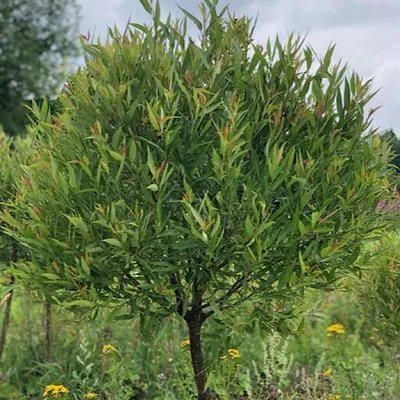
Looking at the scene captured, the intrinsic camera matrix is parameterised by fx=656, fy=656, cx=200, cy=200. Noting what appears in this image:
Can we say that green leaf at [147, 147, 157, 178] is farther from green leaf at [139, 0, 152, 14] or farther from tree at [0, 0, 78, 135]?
tree at [0, 0, 78, 135]

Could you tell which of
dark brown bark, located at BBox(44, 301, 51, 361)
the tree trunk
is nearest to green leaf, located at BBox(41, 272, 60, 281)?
the tree trunk

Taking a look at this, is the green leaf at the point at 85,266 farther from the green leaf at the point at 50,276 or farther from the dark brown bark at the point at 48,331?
the dark brown bark at the point at 48,331

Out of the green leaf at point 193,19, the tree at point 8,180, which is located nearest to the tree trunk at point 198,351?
the green leaf at point 193,19

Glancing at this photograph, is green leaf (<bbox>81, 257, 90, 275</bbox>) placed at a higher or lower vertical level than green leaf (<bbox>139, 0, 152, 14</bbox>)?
lower

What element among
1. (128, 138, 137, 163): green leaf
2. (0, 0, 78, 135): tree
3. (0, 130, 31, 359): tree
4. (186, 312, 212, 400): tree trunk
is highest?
(0, 0, 78, 135): tree

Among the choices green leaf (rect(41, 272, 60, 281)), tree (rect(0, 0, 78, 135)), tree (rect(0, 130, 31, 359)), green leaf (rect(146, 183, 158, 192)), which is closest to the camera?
green leaf (rect(146, 183, 158, 192))

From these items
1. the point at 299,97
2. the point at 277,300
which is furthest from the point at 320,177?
the point at 277,300

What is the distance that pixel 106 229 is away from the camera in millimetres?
3023

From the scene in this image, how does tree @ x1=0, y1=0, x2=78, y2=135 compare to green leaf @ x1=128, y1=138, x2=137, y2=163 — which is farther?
tree @ x1=0, y1=0, x2=78, y2=135

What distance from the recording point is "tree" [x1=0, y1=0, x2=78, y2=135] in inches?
918

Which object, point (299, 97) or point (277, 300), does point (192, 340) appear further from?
point (299, 97)

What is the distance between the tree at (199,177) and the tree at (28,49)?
19986 millimetres

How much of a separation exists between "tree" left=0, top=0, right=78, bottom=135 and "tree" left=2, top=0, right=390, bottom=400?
20.0 metres

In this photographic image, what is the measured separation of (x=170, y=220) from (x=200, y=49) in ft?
2.83
